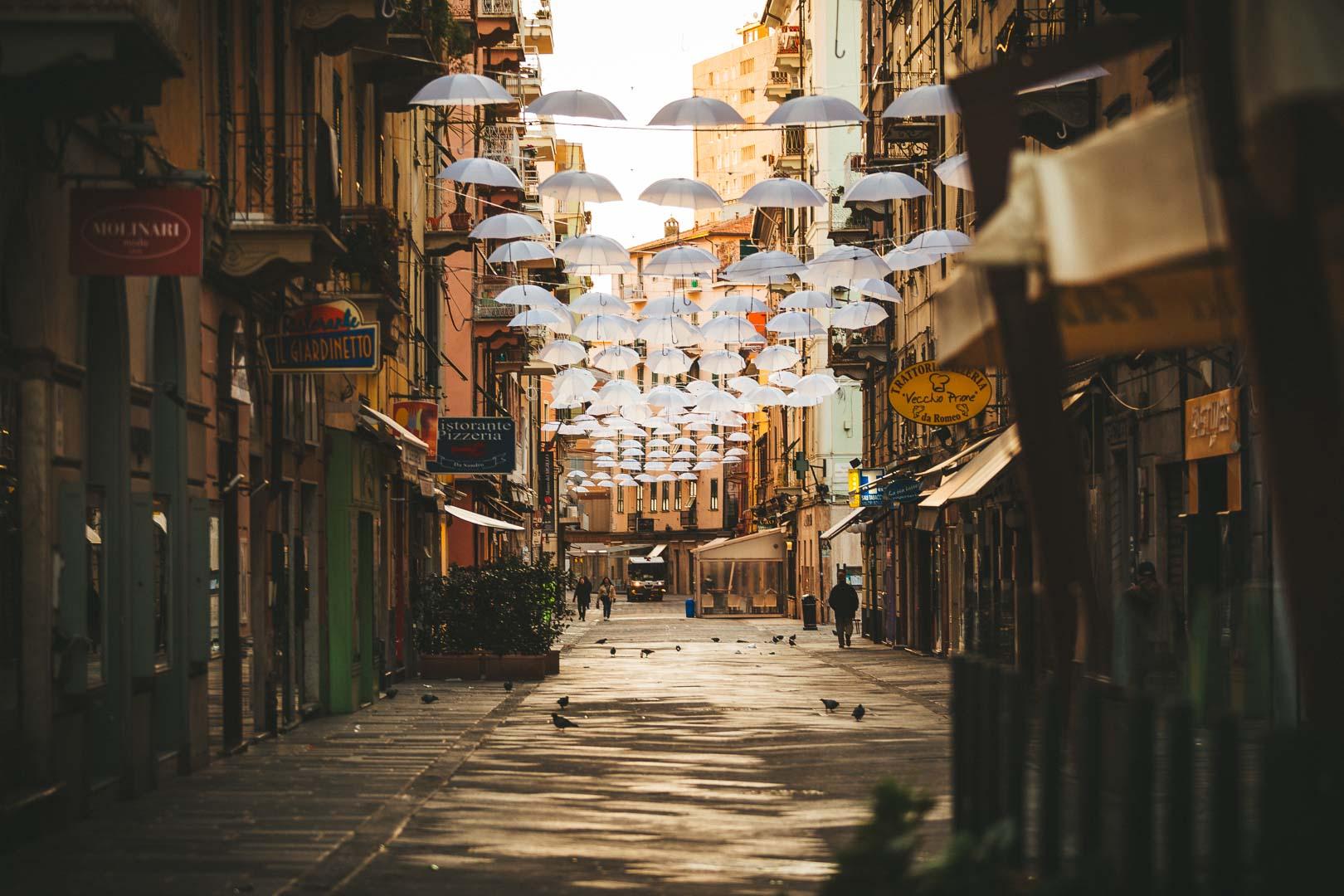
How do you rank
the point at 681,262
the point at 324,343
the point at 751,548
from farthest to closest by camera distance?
the point at 751,548
the point at 681,262
the point at 324,343

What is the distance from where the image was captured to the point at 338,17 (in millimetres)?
22125

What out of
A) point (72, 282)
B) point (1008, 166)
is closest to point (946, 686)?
point (72, 282)

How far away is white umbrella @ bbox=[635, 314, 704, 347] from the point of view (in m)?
40.7

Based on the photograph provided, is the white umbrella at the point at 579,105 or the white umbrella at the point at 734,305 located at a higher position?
the white umbrella at the point at 579,105

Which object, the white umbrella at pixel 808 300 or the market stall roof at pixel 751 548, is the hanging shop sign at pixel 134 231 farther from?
the market stall roof at pixel 751 548

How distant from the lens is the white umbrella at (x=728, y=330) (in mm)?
41844

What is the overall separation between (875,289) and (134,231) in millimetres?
22834

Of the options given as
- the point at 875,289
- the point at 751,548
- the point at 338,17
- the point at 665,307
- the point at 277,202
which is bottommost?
the point at 751,548

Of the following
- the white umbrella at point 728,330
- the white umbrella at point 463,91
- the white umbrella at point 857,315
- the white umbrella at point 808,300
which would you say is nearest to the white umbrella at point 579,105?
the white umbrella at point 463,91

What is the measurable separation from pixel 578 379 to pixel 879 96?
464 inches

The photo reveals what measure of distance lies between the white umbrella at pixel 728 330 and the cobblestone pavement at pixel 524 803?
16.5 meters

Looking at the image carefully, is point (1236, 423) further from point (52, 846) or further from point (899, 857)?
point (899, 857)

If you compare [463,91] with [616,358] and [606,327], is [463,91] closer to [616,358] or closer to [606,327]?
[606,327]

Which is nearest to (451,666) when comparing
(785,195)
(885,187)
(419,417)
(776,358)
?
(419,417)
